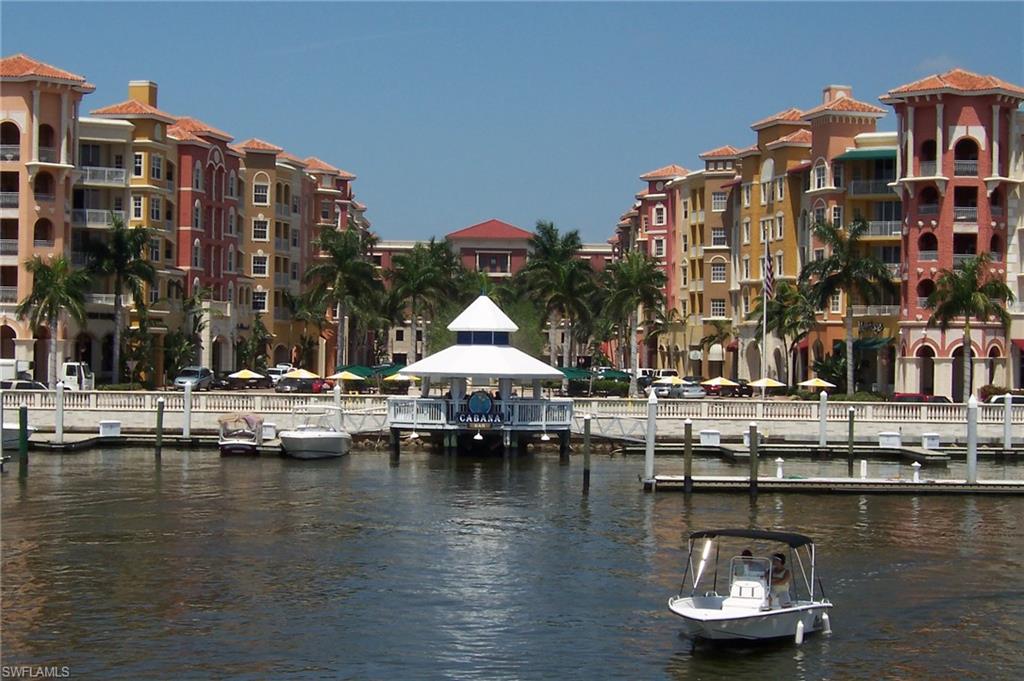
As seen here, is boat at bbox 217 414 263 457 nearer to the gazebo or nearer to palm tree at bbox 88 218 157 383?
the gazebo

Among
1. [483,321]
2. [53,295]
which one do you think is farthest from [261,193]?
[483,321]

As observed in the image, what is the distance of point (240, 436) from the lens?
A: 230ft

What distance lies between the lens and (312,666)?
31969mm

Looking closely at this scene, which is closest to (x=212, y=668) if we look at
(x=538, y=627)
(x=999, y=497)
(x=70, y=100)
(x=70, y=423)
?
(x=538, y=627)

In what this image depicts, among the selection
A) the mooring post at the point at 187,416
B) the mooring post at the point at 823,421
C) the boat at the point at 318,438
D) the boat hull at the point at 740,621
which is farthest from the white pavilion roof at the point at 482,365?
the boat hull at the point at 740,621

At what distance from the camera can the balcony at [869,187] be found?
10519 centimetres

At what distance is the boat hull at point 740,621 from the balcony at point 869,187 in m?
75.2

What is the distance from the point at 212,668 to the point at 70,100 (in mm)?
73398

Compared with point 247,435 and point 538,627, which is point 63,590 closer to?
point 538,627

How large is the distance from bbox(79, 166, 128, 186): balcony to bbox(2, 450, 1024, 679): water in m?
45.9

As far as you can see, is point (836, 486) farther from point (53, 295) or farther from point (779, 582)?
point (53, 295)

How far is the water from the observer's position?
107 ft

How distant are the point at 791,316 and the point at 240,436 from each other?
49731mm

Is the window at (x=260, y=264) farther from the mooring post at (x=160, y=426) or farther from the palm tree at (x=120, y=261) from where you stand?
the mooring post at (x=160, y=426)
